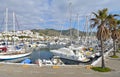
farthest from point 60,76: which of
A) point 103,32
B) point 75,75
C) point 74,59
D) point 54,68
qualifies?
point 74,59

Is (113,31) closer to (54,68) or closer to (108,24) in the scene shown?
(108,24)

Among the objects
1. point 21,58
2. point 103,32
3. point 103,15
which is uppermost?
point 103,15

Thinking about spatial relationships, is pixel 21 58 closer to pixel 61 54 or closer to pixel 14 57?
pixel 14 57

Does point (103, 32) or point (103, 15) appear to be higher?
point (103, 15)

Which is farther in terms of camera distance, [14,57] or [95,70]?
[14,57]

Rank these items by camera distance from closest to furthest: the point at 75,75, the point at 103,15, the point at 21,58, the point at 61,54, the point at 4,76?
the point at 4,76
the point at 75,75
the point at 103,15
the point at 61,54
the point at 21,58

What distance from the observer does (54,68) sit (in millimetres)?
27375

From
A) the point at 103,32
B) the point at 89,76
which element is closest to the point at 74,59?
the point at 103,32

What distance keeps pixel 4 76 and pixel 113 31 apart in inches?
1219

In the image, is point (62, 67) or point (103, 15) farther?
point (62, 67)

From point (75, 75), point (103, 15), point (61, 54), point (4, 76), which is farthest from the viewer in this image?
point (61, 54)

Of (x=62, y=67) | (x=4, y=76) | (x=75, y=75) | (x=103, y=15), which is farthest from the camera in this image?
(x=62, y=67)

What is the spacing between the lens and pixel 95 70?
26594 mm

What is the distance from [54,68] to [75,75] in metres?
5.06
